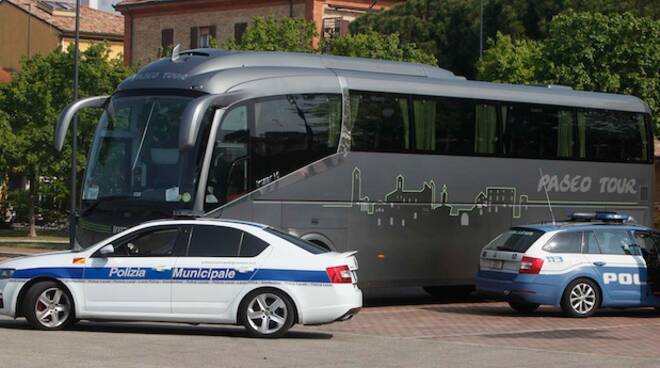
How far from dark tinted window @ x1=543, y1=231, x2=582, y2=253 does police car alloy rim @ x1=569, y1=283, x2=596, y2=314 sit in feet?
1.84

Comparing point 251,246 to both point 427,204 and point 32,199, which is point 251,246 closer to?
point 427,204

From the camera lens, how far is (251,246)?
15945 millimetres

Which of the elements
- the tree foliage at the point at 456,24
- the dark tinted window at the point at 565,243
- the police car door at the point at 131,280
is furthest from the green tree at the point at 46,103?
the police car door at the point at 131,280

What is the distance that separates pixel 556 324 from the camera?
19.5 meters

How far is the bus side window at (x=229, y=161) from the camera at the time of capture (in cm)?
1941

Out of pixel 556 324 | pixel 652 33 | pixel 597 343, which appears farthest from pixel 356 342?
pixel 652 33

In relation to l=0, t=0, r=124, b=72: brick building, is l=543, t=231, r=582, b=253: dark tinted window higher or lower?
lower

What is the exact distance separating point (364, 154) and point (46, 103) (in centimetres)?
3635

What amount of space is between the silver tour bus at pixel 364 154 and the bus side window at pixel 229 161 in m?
0.02

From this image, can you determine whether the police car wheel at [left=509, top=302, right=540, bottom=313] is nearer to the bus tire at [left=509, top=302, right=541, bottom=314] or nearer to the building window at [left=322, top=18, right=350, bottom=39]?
the bus tire at [left=509, top=302, right=541, bottom=314]

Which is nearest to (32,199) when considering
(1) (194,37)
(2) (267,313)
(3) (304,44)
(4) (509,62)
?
(3) (304,44)

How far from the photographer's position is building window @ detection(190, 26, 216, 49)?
7776cm

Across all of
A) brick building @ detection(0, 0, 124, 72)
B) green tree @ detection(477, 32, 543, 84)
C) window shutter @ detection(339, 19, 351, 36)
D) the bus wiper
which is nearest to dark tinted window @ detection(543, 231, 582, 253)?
the bus wiper

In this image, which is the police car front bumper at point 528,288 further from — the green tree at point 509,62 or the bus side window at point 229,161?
the green tree at point 509,62
